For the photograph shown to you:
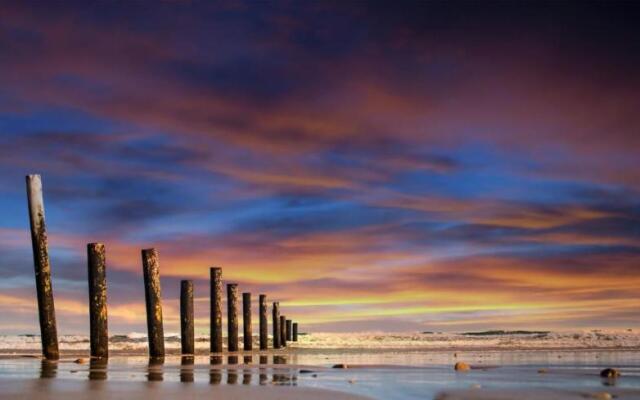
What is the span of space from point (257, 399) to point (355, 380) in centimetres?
257

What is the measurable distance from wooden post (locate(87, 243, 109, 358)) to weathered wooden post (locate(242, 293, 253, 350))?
12.0 meters

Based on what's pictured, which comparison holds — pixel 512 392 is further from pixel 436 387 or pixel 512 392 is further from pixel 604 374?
pixel 604 374

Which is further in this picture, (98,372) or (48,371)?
(48,371)

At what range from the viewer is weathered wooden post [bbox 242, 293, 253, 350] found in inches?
1129

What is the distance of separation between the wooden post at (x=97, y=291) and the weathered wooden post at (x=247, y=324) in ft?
39.4

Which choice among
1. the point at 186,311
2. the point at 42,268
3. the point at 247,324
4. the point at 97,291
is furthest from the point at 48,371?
the point at 247,324

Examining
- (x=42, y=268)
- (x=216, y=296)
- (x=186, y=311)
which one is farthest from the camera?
(x=216, y=296)

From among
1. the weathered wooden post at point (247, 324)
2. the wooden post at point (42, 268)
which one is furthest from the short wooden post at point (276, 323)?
the wooden post at point (42, 268)

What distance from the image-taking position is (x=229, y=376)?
328 inches

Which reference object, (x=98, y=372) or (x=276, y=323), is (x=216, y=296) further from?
(x=98, y=372)

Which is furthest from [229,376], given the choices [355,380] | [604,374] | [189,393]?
[604,374]

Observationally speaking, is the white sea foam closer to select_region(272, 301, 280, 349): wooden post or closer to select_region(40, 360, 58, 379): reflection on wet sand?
select_region(272, 301, 280, 349): wooden post

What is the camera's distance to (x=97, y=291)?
16453 millimetres

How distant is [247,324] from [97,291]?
13.4 m
